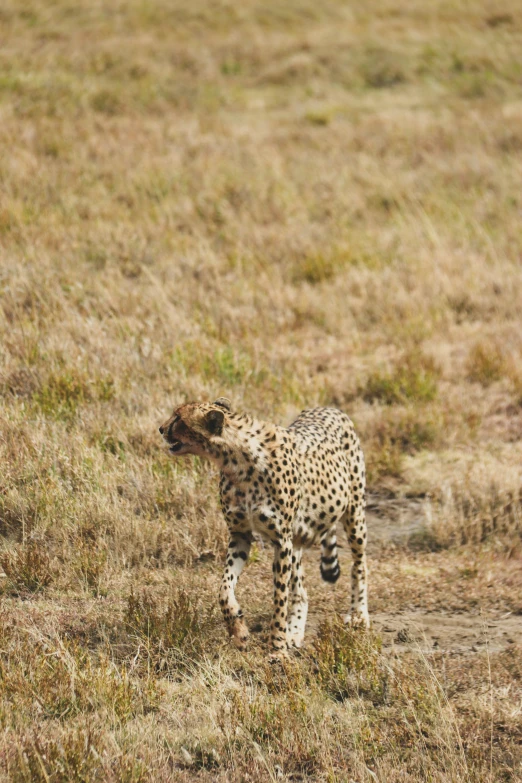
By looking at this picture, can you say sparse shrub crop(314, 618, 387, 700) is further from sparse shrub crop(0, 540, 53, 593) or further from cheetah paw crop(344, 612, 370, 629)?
sparse shrub crop(0, 540, 53, 593)

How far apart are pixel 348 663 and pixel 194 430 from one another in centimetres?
126

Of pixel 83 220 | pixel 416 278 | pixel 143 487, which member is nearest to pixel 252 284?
pixel 416 278

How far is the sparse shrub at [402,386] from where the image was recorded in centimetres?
779

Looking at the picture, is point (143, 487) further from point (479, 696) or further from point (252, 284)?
point (252, 284)

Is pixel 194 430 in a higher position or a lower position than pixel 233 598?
higher

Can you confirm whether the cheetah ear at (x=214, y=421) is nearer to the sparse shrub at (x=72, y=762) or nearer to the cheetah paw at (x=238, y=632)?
the cheetah paw at (x=238, y=632)

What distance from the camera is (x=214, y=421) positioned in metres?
4.53

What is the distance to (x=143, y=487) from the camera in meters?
6.10

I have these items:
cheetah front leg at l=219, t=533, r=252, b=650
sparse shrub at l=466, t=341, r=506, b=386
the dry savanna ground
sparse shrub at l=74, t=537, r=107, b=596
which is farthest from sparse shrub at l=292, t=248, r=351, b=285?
cheetah front leg at l=219, t=533, r=252, b=650

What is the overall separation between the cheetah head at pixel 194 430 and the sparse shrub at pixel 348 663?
1005 millimetres

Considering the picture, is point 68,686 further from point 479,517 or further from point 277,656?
point 479,517

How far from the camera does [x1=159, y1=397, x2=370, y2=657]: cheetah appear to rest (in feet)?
15.0

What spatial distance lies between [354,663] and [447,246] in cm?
730

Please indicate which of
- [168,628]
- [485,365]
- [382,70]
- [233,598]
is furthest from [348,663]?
[382,70]
